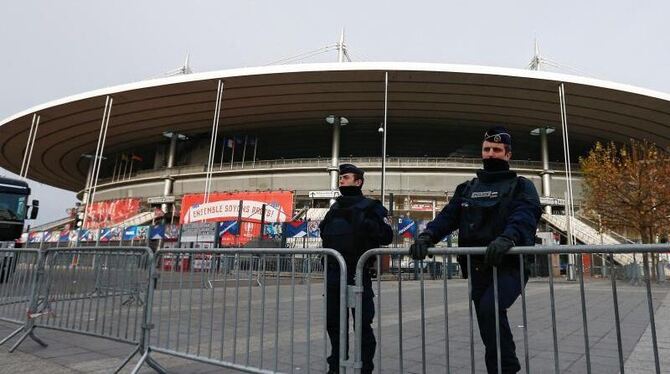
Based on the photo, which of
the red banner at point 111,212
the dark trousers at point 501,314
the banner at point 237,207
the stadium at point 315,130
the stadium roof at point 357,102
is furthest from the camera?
the red banner at point 111,212

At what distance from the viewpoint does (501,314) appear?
278 cm

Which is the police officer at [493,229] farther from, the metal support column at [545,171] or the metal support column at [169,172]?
the metal support column at [169,172]

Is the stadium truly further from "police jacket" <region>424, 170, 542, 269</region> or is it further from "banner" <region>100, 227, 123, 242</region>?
"police jacket" <region>424, 170, 542, 269</region>

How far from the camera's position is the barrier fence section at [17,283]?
558 cm

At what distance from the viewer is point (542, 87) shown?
3012 centimetres

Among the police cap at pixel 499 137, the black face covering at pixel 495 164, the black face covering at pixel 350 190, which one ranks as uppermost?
the police cap at pixel 499 137

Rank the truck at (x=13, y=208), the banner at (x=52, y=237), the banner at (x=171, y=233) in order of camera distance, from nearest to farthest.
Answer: the truck at (x=13, y=208) → the banner at (x=171, y=233) → the banner at (x=52, y=237)

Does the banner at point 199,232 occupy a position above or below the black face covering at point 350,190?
above

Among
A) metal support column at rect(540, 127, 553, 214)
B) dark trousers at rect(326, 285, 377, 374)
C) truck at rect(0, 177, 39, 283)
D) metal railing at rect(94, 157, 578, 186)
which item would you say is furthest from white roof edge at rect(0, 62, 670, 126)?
dark trousers at rect(326, 285, 377, 374)

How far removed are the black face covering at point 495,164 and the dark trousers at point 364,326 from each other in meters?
1.30

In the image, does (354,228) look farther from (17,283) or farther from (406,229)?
(406,229)

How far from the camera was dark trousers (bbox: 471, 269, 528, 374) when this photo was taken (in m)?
2.73

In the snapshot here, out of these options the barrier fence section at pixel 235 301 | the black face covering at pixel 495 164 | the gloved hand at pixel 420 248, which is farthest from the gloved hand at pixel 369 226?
the black face covering at pixel 495 164

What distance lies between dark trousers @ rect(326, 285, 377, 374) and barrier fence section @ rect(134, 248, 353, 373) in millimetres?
148
